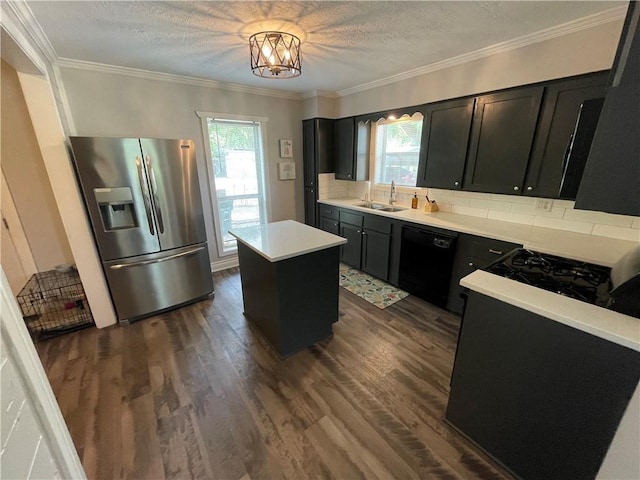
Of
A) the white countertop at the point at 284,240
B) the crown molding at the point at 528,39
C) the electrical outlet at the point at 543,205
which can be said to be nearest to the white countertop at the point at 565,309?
the white countertop at the point at 284,240

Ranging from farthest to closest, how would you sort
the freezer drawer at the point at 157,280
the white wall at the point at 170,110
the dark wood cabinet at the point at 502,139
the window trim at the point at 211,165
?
the window trim at the point at 211,165 → the white wall at the point at 170,110 → the freezer drawer at the point at 157,280 → the dark wood cabinet at the point at 502,139

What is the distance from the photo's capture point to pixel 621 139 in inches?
37.3

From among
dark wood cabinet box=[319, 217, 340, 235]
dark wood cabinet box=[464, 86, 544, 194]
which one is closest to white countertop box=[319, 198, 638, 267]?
dark wood cabinet box=[464, 86, 544, 194]

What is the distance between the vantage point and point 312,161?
4074mm

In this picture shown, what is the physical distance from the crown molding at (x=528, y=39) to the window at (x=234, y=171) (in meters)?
2.02

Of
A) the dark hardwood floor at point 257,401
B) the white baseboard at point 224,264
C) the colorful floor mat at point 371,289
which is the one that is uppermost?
the white baseboard at point 224,264

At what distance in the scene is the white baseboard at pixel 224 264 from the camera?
3.85 m

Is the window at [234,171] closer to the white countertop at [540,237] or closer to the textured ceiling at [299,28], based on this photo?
the textured ceiling at [299,28]

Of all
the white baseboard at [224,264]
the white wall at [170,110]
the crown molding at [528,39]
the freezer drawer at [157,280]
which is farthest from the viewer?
the white baseboard at [224,264]

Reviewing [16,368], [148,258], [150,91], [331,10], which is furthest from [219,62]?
[16,368]

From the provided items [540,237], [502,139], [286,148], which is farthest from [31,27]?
[540,237]

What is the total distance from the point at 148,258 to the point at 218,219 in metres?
1.23

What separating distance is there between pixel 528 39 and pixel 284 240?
8.25ft

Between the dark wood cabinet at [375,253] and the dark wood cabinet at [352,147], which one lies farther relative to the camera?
the dark wood cabinet at [352,147]
